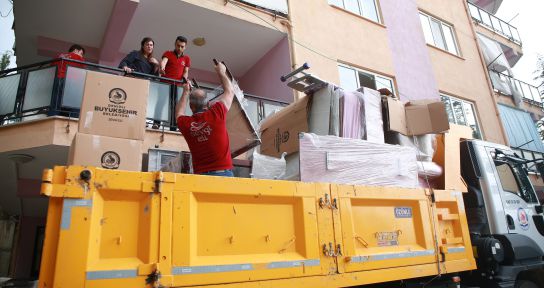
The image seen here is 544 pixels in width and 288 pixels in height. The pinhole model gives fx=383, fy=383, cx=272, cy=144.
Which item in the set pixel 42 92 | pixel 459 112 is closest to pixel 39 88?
pixel 42 92

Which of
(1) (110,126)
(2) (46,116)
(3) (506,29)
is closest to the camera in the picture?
(1) (110,126)

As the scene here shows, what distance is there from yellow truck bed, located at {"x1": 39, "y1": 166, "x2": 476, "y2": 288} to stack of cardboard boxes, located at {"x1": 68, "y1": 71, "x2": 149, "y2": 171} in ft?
3.42

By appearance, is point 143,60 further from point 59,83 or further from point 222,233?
point 222,233

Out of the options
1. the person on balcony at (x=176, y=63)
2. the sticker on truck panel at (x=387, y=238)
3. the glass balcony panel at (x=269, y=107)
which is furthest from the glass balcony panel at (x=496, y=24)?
the sticker on truck panel at (x=387, y=238)

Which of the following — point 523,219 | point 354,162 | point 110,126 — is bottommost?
point 523,219

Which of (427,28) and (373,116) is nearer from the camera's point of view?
(373,116)

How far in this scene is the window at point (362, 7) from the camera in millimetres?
10282

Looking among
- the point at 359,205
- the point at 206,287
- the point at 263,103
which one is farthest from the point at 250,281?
the point at 263,103

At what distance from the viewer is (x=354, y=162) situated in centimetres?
350

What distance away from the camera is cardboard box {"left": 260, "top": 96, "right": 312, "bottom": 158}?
4.34m

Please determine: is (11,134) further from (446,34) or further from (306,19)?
(446,34)

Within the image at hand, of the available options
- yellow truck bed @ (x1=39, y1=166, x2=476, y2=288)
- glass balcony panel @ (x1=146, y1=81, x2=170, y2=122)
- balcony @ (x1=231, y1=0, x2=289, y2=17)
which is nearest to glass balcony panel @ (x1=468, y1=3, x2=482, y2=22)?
balcony @ (x1=231, y1=0, x2=289, y2=17)

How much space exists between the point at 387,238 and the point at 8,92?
5.70 m

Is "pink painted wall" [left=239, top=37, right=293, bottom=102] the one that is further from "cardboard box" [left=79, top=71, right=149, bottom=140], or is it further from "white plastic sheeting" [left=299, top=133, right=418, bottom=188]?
"cardboard box" [left=79, top=71, right=149, bottom=140]
